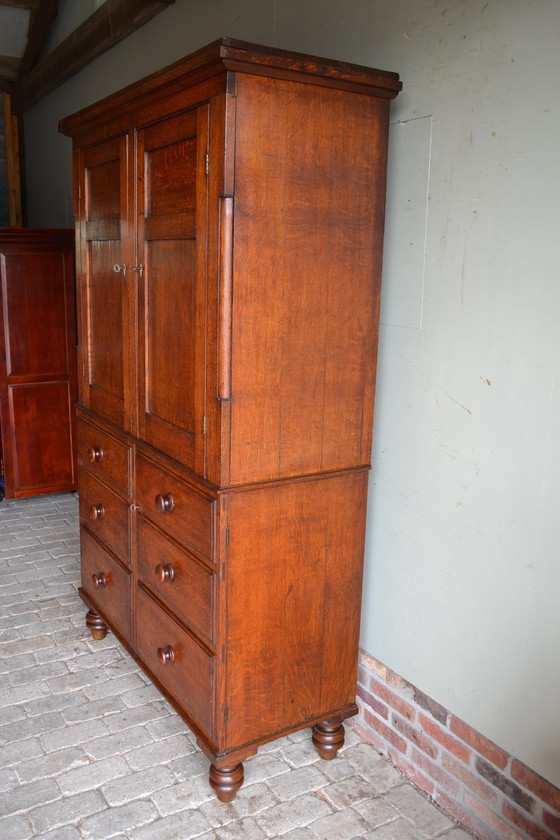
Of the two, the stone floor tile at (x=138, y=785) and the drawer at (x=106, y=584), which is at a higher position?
the drawer at (x=106, y=584)

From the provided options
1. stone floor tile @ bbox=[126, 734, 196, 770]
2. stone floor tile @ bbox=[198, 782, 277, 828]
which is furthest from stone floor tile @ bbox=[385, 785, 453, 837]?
stone floor tile @ bbox=[126, 734, 196, 770]

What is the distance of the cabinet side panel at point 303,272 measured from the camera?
196 centimetres

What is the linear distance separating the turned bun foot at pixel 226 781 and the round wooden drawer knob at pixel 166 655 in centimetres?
37

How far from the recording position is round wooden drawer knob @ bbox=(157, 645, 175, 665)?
8.17ft

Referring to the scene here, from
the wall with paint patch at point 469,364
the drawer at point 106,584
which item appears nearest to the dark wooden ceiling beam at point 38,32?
the wall with paint patch at point 469,364

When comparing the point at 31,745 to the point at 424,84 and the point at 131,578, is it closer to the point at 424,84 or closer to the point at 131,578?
the point at 131,578

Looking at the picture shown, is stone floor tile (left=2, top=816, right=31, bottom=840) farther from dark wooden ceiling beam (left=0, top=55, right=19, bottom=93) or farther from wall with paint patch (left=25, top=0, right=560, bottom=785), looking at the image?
dark wooden ceiling beam (left=0, top=55, right=19, bottom=93)

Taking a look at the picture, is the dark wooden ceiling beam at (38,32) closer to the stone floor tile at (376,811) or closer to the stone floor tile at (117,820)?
the stone floor tile at (117,820)

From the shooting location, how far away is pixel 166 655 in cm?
250

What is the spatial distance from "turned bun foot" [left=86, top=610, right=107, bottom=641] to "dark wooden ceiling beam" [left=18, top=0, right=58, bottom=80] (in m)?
4.53

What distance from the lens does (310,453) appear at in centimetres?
223

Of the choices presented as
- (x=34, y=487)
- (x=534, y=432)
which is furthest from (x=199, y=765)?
(x=34, y=487)

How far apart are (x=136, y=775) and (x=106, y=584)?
83cm

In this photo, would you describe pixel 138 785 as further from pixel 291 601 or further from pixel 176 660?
pixel 291 601
